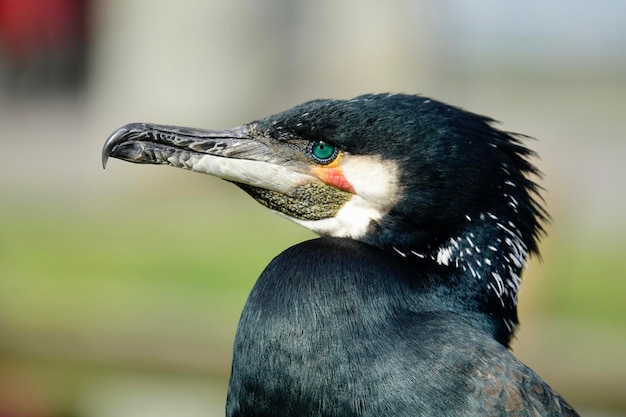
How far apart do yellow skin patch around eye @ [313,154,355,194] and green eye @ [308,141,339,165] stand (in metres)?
0.01

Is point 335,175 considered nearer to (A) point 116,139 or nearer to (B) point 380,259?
(B) point 380,259

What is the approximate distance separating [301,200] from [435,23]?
38.9 ft

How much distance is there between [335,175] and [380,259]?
11.6 inches

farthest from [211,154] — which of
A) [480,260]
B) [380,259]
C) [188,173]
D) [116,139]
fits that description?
[188,173]

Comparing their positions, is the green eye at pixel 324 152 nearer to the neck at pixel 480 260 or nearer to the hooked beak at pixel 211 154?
the hooked beak at pixel 211 154

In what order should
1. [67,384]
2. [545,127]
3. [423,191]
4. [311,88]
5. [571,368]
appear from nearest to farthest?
[423,191], [571,368], [67,384], [545,127], [311,88]

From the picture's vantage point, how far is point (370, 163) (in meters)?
2.93

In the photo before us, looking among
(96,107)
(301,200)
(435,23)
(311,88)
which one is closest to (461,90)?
(435,23)

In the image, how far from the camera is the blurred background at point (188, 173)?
628 cm

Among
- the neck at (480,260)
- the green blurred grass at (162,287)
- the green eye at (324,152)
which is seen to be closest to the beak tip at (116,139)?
the green eye at (324,152)

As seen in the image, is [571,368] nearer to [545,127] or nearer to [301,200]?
[301,200]

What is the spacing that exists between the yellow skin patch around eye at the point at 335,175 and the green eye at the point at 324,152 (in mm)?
13

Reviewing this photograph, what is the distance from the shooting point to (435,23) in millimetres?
14484

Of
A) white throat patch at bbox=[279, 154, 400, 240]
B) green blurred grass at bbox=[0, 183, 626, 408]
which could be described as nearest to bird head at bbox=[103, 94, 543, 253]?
white throat patch at bbox=[279, 154, 400, 240]
